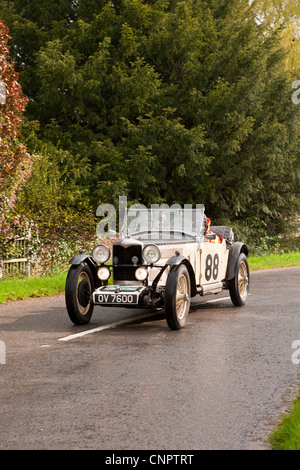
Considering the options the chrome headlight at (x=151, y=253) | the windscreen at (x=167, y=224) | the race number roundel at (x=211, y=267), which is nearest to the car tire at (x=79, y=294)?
the chrome headlight at (x=151, y=253)

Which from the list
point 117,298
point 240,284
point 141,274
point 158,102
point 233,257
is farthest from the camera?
point 158,102

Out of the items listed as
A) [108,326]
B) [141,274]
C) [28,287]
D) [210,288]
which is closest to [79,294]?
[108,326]

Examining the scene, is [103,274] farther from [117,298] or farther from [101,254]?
[117,298]

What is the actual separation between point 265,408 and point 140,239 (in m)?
5.06

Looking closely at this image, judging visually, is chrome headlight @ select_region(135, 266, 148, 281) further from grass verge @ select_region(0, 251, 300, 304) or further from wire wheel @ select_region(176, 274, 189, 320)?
grass verge @ select_region(0, 251, 300, 304)

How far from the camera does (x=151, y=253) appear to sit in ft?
28.8

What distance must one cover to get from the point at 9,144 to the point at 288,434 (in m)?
11.8

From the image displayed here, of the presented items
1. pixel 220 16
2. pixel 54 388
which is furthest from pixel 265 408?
pixel 220 16

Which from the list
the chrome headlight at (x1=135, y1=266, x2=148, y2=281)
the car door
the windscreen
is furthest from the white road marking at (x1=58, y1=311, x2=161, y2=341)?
the windscreen

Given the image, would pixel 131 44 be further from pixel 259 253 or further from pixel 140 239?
pixel 140 239

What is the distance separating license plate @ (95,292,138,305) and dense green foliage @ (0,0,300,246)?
32.9 feet

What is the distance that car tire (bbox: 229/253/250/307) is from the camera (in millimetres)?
10664

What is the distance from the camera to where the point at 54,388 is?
18.4 ft

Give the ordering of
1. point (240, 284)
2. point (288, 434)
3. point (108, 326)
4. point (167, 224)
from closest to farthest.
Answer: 1. point (288, 434)
2. point (108, 326)
3. point (167, 224)
4. point (240, 284)
